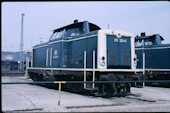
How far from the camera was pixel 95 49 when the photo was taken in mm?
8508

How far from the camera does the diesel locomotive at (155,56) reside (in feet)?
43.2

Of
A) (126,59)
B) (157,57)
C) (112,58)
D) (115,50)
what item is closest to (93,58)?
(112,58)

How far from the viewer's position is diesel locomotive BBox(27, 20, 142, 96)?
27.0 ft

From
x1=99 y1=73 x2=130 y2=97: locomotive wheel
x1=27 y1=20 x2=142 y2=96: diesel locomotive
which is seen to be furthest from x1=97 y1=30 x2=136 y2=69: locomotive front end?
x1=99 y1=73 x2=130 y2=97: locomotive wheel

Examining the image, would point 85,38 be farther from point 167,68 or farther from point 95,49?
point 167,68

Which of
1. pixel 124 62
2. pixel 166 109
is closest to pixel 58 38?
pixel 124 62

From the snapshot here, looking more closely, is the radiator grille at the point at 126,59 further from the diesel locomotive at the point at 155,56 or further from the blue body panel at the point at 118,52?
the diesel locomotive at the point at 155,56

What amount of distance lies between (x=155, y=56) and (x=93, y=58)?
712 centimetres

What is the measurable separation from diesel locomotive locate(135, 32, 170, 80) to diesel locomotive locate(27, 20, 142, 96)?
509cm

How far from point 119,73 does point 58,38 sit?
3.99 m

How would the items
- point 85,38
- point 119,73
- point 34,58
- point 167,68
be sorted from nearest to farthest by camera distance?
point 119,73 < point 85,38 < point 167,68 < point 34,58

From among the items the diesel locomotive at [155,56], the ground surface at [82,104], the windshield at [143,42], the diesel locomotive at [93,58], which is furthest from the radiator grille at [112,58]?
the windshield at [143,42]

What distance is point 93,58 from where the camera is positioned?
8.18 metres

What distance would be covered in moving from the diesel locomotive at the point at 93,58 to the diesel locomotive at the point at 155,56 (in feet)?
16.7
